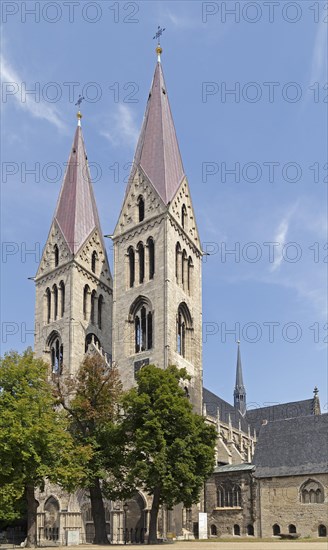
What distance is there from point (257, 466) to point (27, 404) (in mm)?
19911

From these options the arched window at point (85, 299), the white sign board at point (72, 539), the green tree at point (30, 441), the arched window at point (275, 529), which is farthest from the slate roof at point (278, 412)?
the green tree at point (30, 441)

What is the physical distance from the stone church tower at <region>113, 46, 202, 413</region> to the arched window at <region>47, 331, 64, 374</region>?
28.2 feet

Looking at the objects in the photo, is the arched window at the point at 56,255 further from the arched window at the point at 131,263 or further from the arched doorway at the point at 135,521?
the arched doorway at the point at 135,521

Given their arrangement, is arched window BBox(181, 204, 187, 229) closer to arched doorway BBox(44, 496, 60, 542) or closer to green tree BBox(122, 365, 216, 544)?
green tree BBox(122, 365, 216, 544)

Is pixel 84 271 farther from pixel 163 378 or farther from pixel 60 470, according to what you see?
pixel 60 470

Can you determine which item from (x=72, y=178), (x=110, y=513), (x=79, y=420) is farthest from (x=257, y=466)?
(x=72, y=178)

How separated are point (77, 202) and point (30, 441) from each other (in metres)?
37.7

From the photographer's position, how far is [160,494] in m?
37.1

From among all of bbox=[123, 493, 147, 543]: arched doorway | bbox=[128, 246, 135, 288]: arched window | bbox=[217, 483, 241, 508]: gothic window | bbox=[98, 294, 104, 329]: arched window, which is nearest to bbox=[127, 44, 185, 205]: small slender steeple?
bbox=[128, 246, 135, 288]: arched window

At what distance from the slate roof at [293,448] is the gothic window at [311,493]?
767mm

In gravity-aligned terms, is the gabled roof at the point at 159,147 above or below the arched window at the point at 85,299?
above

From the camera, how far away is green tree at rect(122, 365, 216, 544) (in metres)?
35.9

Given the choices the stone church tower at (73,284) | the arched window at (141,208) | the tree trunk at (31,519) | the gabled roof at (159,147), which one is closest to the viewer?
the tree trunk at (31,519)

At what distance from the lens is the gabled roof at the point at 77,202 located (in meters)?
66.2
